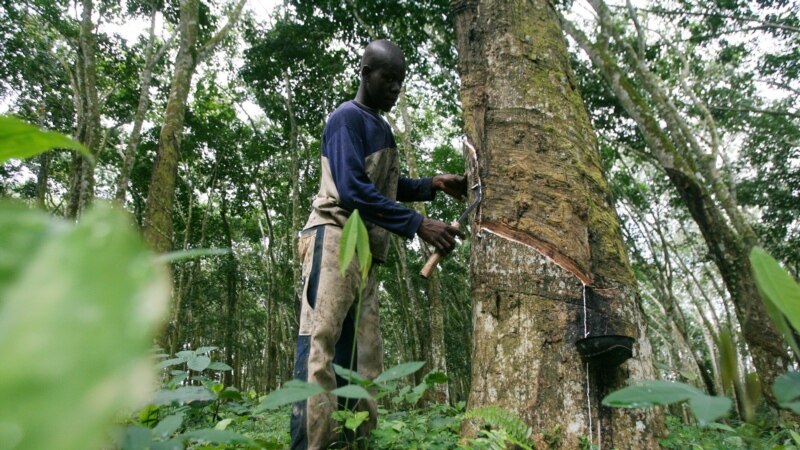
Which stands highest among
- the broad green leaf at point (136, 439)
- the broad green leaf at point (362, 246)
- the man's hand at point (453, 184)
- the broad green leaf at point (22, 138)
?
the man's hand at point (453, 184)

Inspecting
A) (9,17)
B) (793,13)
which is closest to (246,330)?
(9,17)

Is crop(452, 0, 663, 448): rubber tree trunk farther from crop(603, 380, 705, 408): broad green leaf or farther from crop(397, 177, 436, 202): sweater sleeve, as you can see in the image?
crop(603, 380, 705, 408): broad green leaf

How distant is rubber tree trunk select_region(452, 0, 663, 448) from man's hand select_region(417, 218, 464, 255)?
0.11m

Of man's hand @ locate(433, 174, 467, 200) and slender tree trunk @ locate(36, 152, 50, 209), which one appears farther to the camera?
slender tree trunk @ locate(36, 152, 50, 209)

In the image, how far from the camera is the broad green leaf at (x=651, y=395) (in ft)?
1.93

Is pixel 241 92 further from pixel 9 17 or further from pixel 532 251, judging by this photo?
pixel 532 251

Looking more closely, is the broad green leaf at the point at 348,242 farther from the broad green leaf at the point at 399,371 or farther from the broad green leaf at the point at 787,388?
the broad green leaf at the point at 787,388

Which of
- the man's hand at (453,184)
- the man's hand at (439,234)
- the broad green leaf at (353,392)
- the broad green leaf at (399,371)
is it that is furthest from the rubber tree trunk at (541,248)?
the broad green leaf at (353,392)

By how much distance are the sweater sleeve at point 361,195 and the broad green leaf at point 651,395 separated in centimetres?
148

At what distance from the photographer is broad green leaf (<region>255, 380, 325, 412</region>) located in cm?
76

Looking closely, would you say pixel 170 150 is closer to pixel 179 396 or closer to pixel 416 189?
pixel 416 189

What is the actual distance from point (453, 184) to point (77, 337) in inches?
96.8

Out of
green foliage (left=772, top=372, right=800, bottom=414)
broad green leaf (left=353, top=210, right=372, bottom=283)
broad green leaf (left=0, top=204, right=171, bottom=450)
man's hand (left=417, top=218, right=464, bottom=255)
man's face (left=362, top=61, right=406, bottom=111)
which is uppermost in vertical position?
man's face (left=362, top=61, right=406, bottom=111)

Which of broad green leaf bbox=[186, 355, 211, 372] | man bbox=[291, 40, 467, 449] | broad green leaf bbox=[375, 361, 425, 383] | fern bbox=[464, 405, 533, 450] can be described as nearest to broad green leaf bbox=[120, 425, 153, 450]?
broad green leaf bbox=[375, 361, 425, 383]
